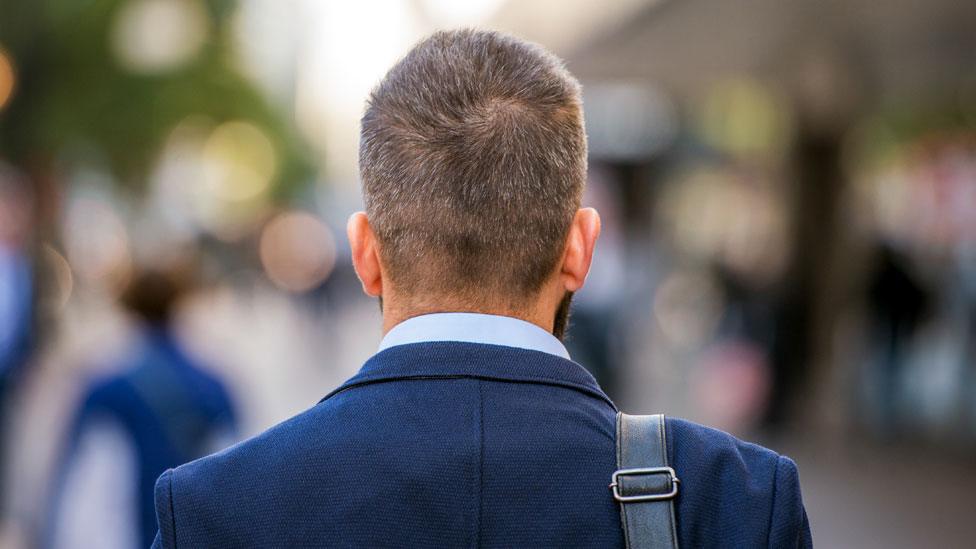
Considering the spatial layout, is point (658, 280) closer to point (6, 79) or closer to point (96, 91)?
point (96, 91)

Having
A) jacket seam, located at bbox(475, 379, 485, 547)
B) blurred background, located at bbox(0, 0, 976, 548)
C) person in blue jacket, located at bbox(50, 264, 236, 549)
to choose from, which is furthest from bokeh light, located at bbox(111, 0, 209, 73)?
jacket seam, located at bbox(475, 379, 485, 547)

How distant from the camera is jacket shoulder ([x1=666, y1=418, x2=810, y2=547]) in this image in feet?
5.38

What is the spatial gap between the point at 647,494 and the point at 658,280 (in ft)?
69.0

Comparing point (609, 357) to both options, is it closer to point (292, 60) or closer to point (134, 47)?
point (134, 47)

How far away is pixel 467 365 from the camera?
171cm

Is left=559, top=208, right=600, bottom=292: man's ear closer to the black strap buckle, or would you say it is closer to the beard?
the beard

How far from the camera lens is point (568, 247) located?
5.93 ft

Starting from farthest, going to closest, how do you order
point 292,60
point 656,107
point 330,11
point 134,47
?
point 330,11
point 292,60
point 656,107
point 134,47

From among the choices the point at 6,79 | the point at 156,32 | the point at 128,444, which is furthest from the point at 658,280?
the point at 128,444

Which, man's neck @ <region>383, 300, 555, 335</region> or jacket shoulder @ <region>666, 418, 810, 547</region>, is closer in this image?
jacket shoulder @ <region>666, 418, 810, 547</region>

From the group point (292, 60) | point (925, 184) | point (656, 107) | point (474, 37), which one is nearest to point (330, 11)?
point (292, 60)

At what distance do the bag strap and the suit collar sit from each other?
111mm

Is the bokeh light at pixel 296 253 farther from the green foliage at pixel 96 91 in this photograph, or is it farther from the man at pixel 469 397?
the man at pixel 469 397

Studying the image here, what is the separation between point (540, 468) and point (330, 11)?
14094 centimetres
